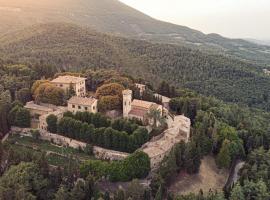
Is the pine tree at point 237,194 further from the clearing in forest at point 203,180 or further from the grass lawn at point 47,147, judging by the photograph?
the grass lawn at point 47,147

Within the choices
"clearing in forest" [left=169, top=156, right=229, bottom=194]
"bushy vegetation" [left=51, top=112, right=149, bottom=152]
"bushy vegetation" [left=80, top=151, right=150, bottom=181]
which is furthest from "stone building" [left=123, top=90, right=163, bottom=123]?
"bushy vegetation" [left=80, top=151, right=150, bottom=181]

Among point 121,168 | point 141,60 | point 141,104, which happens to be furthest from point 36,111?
point 141,60

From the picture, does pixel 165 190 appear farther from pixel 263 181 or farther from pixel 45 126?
pixel 45 126

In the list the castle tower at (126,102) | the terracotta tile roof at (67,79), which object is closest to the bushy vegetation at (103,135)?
the castle tower at (126,102)

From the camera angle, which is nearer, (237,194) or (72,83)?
(237,194)

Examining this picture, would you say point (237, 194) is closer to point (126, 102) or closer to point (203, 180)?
point (203, 180)

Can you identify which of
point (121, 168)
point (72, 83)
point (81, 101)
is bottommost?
point (121, 168)
